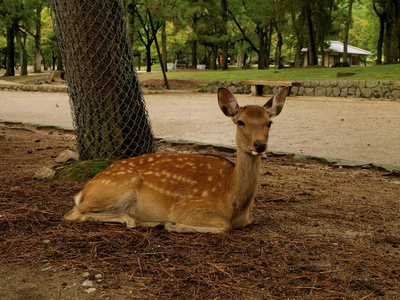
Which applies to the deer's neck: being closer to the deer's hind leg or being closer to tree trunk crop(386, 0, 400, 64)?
the deer's hind leg

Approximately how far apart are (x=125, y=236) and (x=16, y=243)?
78 cm

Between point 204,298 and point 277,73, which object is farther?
point 277,73

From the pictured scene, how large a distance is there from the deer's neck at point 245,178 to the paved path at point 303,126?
393 cm

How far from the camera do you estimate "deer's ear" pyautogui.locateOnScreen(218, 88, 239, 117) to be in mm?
3557

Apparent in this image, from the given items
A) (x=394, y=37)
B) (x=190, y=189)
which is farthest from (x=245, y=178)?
(x=394, y=37)

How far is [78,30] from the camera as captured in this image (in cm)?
519

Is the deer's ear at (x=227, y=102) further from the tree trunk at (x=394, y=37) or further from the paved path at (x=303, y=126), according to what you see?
the tree trunk at (x=394, y=37)

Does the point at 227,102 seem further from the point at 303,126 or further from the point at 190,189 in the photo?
the point at 303,126

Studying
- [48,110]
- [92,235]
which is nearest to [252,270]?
[92,235]

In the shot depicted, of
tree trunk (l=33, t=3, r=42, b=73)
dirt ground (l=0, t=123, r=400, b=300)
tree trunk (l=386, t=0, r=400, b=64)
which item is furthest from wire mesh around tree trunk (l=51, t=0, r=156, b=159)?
tree trunk (l=33, t=3, r=42, b=73)

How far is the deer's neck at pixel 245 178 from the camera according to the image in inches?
138

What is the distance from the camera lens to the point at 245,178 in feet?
11.6

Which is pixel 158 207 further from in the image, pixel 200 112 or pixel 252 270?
pixel 200 112

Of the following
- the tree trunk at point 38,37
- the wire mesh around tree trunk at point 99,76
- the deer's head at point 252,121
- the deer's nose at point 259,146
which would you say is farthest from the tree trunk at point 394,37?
the tree trunk at point 38,37
